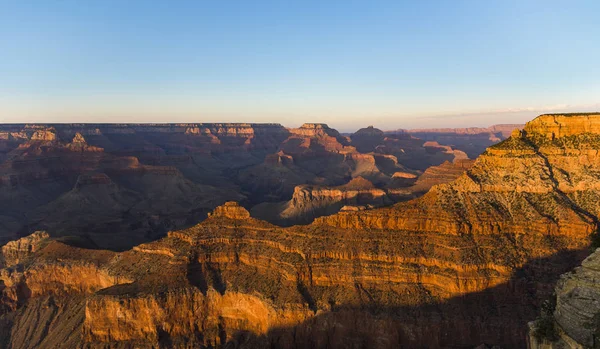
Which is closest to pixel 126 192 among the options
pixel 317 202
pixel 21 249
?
pixel 317 202

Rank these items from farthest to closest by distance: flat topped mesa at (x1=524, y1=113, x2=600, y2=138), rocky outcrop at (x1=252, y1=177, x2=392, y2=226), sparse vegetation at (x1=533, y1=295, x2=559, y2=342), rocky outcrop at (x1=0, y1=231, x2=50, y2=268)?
rocky outcrop at (x1=252, y1=177, x2=392, y2=226) < rocky outcrop at (x1=0, y1=231, x2=50, y2=268) < flat topped mesa at (x1=524, y1=113, x2=600, y2=138) < sparse vegetation at (x1=533, y1=295, x2=559, y2=342)

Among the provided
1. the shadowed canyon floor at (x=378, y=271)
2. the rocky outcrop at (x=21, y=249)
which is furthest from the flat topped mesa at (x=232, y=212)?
the rocky outcrop at (x=21, y=249)

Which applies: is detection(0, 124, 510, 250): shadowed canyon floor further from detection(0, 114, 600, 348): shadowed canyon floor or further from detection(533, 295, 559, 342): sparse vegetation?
detection(533, 295, 559, 342): sparse vegetation

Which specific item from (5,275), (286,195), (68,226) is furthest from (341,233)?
(286,195)

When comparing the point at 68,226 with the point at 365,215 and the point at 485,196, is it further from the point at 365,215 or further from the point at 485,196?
the point at 485,196

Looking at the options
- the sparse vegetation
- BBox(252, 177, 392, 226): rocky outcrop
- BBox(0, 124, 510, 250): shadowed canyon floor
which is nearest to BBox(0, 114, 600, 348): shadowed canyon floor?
the sparse vegetation
